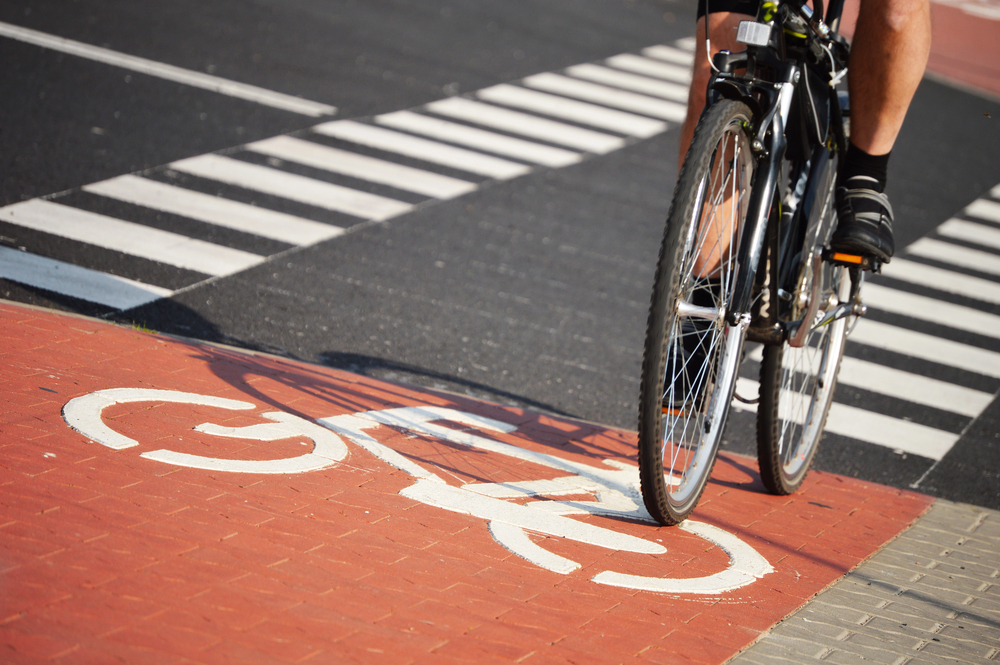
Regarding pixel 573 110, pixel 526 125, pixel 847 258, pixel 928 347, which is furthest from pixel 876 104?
pixel 573 110

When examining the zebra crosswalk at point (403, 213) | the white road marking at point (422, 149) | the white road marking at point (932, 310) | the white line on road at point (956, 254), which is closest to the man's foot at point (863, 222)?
the zebra crosswalk at point (403, 213)

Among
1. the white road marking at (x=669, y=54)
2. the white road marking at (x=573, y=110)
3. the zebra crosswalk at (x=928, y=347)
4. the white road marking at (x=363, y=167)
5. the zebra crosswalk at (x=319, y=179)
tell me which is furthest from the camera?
the white road marking at (x=669, y=54)

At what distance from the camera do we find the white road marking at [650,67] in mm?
16031

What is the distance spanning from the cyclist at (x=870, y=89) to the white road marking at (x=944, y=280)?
6.00 m

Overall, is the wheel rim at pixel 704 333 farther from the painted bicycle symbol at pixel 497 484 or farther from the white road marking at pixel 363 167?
the white road marking at pixel 363 167

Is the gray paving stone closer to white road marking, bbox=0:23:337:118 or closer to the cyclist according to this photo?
the cyclist

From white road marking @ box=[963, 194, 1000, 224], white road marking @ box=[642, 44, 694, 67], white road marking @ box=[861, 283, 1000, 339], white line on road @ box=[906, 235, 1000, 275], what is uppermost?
white road marking @ box=[642, 44, 694, 67]

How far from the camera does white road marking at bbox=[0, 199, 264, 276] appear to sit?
22.8ft

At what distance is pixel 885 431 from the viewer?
641cm

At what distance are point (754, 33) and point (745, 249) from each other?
2.31 ft

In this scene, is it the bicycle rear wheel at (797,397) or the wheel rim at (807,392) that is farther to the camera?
the wheel rim at (807,392)

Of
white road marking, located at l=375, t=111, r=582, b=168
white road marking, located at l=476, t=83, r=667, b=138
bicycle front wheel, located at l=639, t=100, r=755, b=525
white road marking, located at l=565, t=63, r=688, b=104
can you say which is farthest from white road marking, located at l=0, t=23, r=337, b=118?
bicycle front wheel, located at l=639, t=100, r=755, b=525

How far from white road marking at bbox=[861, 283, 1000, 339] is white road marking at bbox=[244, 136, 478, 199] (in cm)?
→ 364

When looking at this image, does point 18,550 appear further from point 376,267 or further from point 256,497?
point 376,267
